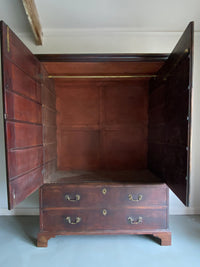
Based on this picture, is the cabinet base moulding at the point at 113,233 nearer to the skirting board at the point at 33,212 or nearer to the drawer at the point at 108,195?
the drawer at the point at 108,195

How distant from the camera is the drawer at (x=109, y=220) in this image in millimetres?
1404

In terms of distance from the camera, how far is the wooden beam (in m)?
1.39

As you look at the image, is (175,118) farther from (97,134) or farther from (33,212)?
(33,212)

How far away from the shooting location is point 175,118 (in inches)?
46.4

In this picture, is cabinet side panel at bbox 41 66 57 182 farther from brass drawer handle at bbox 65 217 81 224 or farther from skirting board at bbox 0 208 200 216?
skirting board at bbox 0 208 200 216

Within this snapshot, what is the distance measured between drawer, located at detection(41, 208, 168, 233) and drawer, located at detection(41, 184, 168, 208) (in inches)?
2.8

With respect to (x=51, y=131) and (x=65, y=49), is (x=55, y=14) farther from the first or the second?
(x=51, y=131)

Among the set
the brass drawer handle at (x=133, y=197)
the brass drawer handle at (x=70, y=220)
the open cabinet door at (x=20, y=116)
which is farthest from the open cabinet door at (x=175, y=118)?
the open cabinet door at (x=20, y=116)

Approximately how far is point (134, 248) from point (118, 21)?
2.52m

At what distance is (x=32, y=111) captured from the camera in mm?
1240

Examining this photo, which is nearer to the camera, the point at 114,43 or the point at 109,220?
the point at 109,220

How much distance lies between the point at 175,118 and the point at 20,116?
1.25 metres

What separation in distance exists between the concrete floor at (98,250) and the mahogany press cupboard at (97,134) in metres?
0.13

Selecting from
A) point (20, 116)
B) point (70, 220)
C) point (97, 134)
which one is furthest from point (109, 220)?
point (20, 116)
